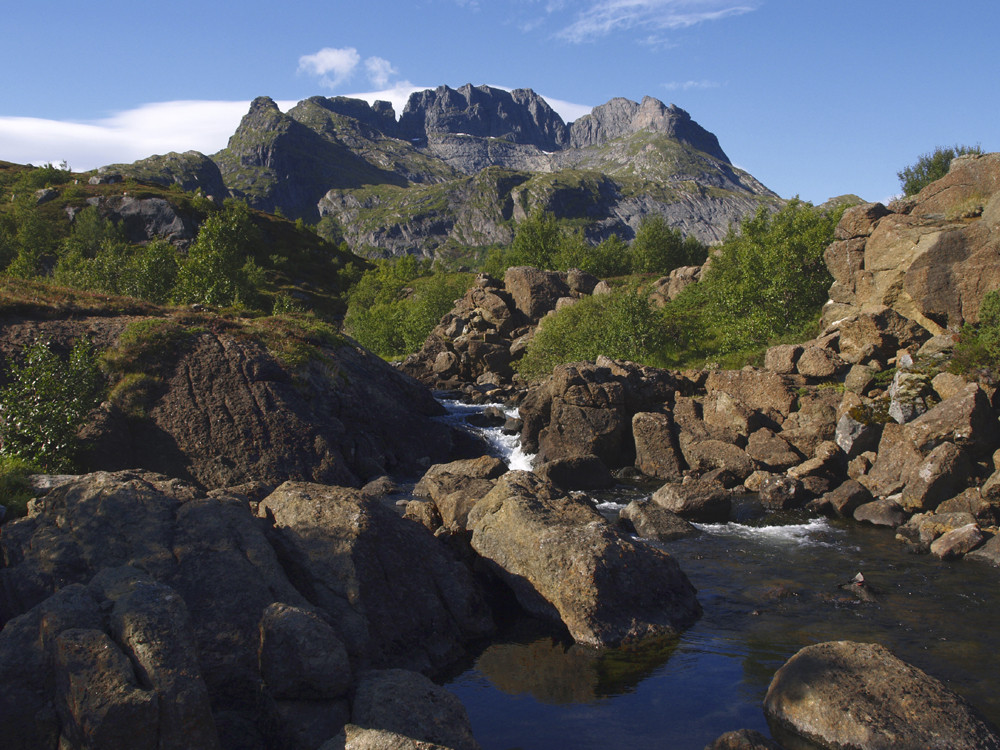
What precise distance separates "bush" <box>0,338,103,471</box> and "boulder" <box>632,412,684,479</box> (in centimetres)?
2560

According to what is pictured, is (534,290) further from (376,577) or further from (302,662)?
(302,662)

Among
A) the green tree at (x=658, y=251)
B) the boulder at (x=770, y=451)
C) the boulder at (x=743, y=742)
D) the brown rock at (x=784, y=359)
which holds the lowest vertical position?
the boulder at (x=743, y=742)

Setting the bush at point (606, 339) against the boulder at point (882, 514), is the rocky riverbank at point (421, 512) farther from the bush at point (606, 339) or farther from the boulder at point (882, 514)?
the bush at point (606, 339)

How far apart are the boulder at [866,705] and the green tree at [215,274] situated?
53.5 m

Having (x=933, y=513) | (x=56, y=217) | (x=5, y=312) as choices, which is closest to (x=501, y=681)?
(x=933, y=513)

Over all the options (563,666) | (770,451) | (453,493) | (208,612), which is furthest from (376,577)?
(770,451)

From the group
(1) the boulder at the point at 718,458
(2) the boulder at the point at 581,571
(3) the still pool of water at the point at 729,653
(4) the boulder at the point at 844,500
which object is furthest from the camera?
(1) the boulder at the point at 718,458

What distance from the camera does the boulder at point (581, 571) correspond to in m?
15.1

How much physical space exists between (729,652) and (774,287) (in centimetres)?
4214

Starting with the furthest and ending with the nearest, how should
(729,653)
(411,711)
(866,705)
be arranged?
1. (729,653)
2. (866,705)
3. (411,711)

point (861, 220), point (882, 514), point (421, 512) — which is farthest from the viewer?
point (861, 220)

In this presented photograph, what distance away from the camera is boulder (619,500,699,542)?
23.1 meters

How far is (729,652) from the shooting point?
573 inches

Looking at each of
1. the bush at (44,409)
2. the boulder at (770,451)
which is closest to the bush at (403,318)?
the boulder at (770,451)
